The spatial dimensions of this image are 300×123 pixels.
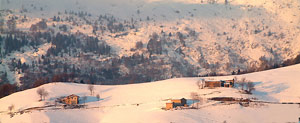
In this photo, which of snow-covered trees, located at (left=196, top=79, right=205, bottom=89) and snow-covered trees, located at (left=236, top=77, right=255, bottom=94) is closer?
snow-covered trees, located at (left=236, top=77, right=255, bottom=94)

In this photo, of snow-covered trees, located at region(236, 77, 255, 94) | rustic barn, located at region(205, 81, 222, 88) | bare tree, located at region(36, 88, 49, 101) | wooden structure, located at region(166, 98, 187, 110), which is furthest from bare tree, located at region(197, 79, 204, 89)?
bare tree, located at region(36, 88, 49, 101)

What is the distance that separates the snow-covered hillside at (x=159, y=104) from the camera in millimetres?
98000

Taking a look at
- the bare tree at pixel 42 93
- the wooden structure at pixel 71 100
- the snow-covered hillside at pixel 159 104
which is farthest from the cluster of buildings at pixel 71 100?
the bare tree at pixel 42 93

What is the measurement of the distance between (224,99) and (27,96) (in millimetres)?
59324

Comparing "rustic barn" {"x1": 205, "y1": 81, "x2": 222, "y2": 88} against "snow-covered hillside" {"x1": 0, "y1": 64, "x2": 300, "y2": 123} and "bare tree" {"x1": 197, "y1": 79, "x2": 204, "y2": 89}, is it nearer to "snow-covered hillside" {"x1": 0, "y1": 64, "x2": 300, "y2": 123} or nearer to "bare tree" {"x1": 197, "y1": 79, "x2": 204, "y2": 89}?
"bare tree" {"x1": 197, "y1": 79, "x2": 204, "y2": 89}

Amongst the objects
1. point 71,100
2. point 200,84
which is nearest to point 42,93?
point 71,100

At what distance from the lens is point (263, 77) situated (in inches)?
5674

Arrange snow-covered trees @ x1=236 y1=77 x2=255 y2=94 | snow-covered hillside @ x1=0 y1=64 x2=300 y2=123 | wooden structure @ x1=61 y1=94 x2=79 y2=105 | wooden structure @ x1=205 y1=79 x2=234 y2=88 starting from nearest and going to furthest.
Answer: snow-covered hillside @ x1=0 y1=64 x2=300 y2=123 → wooden structure @ x1=61 y1=94 x2=79 y2=105 → snow-covered trees @ x1=236 y1=77 x2=255 y2=94 → wooden structure @ x1=205 y1=79 x2=234 y2=88

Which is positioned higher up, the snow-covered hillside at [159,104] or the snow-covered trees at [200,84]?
the snow-covered trees at [200,84]

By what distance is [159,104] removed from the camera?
365 feet

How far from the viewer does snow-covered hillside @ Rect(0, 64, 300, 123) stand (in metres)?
98.0

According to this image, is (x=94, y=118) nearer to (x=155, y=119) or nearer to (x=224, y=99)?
(x=155, y=119)

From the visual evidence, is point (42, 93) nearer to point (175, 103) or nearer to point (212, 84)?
point (175, 103)

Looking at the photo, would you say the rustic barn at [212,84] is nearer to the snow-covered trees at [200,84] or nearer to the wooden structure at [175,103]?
the snow-covered trees at [200,84]
